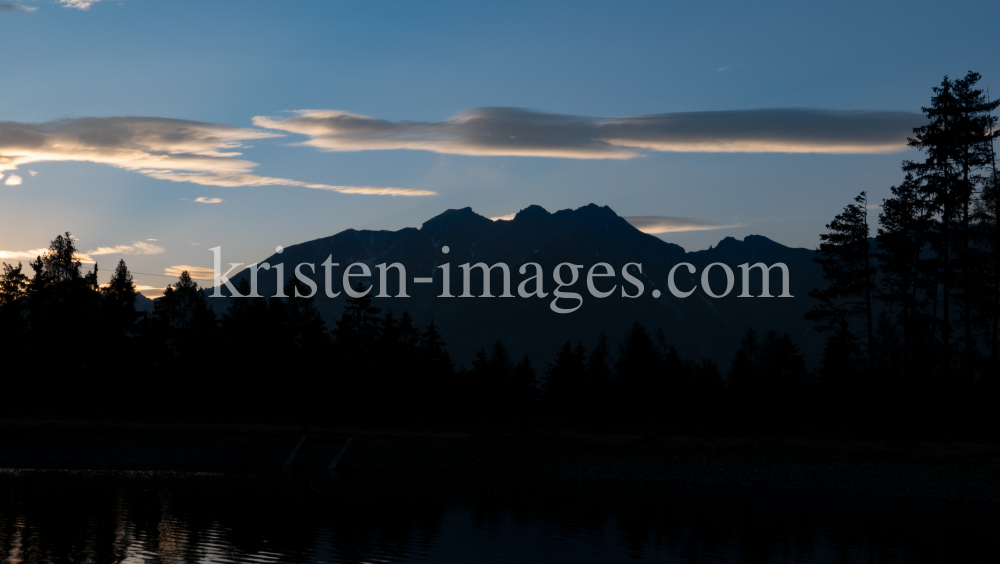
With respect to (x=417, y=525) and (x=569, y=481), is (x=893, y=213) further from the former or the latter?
(x=417, y=525)

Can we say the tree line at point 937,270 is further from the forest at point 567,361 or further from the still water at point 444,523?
the still water at point 444,523

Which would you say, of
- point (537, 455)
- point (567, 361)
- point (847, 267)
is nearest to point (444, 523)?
point (537, 455)

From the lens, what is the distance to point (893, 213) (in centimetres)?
5403

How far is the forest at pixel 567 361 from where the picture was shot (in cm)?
4875

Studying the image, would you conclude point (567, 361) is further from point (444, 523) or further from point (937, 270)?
point (444, 523)

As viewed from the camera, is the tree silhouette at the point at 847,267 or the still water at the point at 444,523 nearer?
the still water at the point at 444,523

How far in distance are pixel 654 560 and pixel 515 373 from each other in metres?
71.4

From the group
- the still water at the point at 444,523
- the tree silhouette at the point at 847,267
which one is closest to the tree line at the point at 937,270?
the tree silhouette at the point at 847,267

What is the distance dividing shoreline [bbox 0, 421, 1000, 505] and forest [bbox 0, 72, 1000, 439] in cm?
424

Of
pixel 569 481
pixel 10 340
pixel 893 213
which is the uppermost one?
pixel 893 213

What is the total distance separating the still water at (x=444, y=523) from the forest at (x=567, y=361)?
1500cm

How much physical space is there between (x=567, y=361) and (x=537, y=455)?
3838cm

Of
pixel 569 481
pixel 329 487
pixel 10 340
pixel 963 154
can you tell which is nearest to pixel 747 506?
pixel 569 481

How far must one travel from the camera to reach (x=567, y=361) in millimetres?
92750
